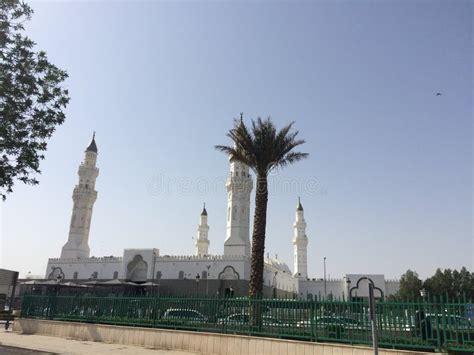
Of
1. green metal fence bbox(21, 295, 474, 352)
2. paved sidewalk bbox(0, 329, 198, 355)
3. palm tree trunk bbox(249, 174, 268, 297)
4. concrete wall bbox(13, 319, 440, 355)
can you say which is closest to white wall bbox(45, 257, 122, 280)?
concrete wall bbox(13, 319, 440, 355)

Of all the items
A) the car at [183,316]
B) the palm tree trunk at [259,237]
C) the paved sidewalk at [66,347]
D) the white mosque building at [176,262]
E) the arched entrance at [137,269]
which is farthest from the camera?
the arched entrance at [137,269]

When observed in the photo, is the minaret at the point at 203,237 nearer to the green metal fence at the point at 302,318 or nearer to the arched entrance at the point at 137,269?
the arched entrance at the point at 137,269

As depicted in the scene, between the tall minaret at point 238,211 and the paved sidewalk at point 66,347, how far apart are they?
32054 mm

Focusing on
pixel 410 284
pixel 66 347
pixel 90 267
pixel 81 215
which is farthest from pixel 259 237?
pixel 410 284

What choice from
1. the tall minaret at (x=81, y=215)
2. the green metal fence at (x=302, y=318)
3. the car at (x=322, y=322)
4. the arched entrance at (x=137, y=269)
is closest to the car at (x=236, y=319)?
the green metal fence at (x=302, y=318)

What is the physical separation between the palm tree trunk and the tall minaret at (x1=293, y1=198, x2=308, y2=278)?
51943 mm

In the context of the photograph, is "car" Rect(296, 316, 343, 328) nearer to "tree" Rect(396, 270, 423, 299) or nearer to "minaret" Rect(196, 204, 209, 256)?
"tree" Rect(396, 270, 423, 299)

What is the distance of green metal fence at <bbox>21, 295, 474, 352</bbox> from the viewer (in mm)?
9438

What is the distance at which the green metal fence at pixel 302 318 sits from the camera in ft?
31.0

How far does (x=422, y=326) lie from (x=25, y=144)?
45.2ft

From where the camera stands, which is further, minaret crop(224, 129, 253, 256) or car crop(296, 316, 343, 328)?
minaret crop(224, 129, 253, 256)

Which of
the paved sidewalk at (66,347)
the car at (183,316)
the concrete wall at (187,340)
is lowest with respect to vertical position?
the paved sidewalk at (66,347)

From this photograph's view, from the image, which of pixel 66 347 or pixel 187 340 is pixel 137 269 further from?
pixel 187 340

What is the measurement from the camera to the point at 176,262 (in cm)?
4856
